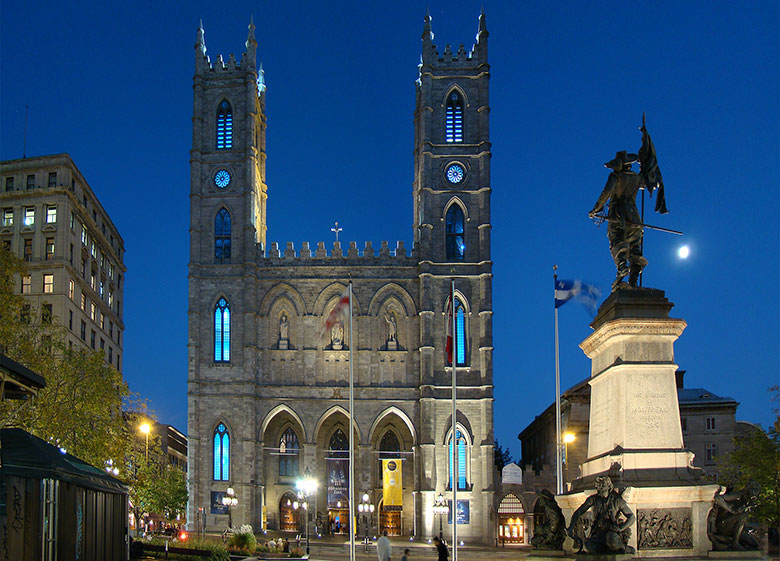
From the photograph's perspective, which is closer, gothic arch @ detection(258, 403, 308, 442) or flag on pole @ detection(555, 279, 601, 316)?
flag on pole @ detection(555, 279, 601, 316)

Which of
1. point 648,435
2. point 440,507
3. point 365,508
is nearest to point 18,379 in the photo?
point 648,435

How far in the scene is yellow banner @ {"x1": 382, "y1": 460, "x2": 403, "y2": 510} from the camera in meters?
60.6

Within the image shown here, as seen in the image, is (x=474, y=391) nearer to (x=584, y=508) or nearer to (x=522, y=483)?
(x=522, y=483)

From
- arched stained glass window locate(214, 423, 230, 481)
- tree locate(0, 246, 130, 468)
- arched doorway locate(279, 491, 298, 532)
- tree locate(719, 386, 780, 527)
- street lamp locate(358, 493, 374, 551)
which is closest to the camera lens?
tree locate(0, 246, 130, 468)

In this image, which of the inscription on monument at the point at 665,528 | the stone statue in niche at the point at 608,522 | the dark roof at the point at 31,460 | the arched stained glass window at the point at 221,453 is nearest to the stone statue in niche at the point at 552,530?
the stone statue in niche at the point at 608,522

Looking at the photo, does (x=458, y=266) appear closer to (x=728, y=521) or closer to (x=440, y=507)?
(x=440, y=507)

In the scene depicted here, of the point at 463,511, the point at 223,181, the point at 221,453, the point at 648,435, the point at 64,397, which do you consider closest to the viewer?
the point at 648,435

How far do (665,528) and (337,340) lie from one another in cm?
5024

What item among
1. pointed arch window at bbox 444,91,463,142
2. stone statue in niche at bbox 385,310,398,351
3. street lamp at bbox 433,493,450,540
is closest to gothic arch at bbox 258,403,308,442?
stone statue in niche at bbox 385,310,398,351

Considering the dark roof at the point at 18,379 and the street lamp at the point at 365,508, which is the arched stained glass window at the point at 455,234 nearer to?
the street lamp at the point at 365,508

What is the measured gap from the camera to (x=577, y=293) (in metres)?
37.1

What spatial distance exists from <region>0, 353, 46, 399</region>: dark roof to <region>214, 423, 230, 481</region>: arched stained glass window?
46.1 meters

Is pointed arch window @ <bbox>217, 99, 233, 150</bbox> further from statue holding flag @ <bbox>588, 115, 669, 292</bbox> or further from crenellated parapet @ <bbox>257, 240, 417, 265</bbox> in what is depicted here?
statue holding flag @ <bbox>588, 115, 669, 292</bbox>

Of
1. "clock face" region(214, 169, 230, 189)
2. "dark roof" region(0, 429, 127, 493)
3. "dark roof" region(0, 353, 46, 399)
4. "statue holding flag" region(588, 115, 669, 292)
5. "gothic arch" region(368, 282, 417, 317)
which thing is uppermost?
"clock face" region(214, 169, 230, 189)
